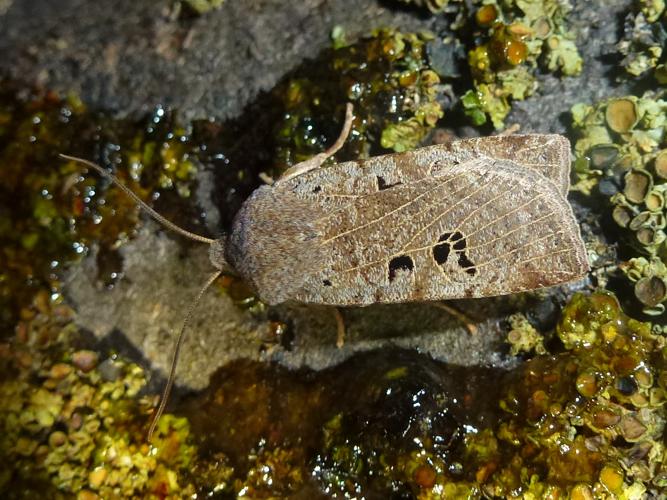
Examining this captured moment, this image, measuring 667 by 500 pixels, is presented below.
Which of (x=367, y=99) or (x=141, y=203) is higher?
(x=141, y=203)

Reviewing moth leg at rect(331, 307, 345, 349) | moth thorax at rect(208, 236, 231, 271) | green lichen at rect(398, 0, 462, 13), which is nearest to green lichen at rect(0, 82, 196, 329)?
moth thorax at rect(208, 236, 231, 271)

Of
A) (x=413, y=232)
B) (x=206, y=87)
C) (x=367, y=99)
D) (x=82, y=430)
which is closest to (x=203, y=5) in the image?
(x=206, y=87)

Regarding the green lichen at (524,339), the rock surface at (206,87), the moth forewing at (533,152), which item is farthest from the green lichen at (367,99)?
the green lichen at (524,339)

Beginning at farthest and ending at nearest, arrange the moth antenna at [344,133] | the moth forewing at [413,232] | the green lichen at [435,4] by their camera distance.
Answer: the green lichen at [435,4]
the moth antenna at [344,133]
the moth forewing at [413,232]

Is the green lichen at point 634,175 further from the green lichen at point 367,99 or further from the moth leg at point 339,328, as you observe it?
the moth leg at point 339,328

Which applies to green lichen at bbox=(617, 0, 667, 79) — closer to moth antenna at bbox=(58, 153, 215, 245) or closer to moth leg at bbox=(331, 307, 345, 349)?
moth leg at bbox=(331, 307, 345, 349)

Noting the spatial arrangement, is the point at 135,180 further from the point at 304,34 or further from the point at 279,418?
the point at 279,418

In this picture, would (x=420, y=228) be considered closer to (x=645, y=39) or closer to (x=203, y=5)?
(x=645, y=39)
